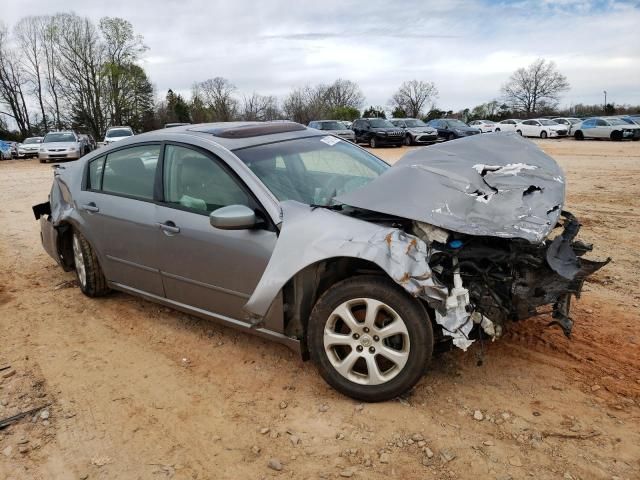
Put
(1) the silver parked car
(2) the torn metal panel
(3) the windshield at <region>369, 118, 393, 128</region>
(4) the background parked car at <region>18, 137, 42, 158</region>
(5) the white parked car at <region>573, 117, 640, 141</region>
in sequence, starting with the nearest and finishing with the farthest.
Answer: (2) the torn metal panel, (1) the silver parked car, (3) the windshield at <region>369, 118, 393, 128</region>, (5) the white parked car at <region>573, 117, 640, 141</region>, (4) the background parked car at <region>18, 137, 42, 158</region>

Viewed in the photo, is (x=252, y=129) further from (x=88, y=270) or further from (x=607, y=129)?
(x=607, y=129)

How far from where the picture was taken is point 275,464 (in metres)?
2.54

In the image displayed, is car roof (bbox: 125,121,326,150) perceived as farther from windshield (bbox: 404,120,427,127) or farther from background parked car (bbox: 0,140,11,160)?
background parked car (bbox: 0,140,11,160)

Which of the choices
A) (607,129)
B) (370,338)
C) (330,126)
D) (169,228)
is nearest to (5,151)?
(330,126)

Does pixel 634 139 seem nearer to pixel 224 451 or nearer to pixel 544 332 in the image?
pixel 544 332

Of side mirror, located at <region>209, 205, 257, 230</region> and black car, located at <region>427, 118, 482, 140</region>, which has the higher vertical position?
black car, located at <region>427, 118, 482, 140</region>

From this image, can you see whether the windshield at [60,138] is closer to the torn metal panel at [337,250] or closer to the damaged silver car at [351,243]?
the damaged silver car at [351,243]

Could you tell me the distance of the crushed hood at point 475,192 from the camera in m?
2.79

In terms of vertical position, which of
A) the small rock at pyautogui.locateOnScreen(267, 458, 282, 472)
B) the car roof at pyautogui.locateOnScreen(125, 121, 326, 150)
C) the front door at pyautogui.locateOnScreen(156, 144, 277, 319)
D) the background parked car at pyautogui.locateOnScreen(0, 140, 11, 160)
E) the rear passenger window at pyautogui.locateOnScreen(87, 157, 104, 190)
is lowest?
the small rock at pyautogui.locateOnScreen(267, 458, 282, 472)

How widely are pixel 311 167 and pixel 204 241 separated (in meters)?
1.00

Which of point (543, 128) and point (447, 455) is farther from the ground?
point (543, 128)

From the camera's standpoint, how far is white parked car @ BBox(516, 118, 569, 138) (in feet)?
103

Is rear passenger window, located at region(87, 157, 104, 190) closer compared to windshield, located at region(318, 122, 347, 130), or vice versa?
rear passenger window, located at region(87, 157, 104, 190)

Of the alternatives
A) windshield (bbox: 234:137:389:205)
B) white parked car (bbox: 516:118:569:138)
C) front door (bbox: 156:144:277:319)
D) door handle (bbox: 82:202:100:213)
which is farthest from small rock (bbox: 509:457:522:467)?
white parked car (bbox: 516:118:569:138)
